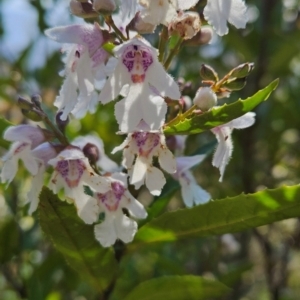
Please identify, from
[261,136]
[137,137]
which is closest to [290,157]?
[261,136]

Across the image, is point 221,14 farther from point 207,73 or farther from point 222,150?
point 222,150

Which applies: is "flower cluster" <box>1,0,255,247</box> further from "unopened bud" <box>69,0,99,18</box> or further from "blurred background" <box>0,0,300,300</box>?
"blurred background" <box>0,0,300,300</box>

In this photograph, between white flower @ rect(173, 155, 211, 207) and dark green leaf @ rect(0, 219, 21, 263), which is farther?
dark green leaf @ rect(0, 219, 21, 263)

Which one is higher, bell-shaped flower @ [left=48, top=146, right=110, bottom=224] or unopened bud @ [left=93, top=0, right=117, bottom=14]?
unopened bud @ [left=93, top=0, right=117, bottom=14]

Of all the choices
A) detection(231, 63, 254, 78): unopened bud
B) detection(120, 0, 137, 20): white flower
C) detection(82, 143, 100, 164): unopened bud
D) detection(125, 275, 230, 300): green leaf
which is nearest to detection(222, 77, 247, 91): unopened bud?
detection(231, 63, 254, 78): unopened bud

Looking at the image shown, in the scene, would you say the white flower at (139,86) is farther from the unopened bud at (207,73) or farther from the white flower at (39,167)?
the white flower at (39,167)

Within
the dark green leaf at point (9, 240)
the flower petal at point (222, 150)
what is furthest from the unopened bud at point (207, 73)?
the dark green leaf at point (9, 240)

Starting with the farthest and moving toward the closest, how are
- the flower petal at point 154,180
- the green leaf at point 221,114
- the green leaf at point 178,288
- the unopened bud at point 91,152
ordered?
the green leaf at point 178,288
the unopened bud at point 91,152
the flower petal at point 154,180
the green leaf at point 221,114
